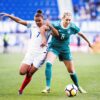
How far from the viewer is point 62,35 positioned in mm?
12891

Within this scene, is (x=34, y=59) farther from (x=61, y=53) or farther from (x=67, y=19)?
(x=67, y=19)

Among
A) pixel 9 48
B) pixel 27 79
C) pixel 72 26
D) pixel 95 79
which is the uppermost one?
pixel 72 26

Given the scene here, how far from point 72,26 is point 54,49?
77 centimetres

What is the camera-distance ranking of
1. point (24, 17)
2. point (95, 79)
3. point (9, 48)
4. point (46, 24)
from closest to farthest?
1. point (46, 24)
2. point (95, 79)
3. point (9, 48)
4. point (24, 17)

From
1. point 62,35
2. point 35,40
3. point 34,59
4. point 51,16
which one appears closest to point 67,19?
point 62,35

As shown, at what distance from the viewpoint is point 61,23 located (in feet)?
42.4

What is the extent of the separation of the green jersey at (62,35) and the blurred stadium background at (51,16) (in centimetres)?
2569

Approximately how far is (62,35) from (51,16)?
31.1 metres

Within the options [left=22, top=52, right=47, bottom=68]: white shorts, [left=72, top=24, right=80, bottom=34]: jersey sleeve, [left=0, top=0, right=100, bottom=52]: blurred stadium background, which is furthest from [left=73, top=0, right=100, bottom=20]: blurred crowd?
[left=22, top=52, right=47, bottom=68]: white shorts

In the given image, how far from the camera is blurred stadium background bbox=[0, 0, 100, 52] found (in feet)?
134

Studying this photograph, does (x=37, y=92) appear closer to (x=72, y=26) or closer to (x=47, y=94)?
(x=47, y=94)

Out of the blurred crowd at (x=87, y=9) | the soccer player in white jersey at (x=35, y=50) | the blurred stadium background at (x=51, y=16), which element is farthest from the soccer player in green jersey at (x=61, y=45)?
the blurred crowd at (x=87, y=9)

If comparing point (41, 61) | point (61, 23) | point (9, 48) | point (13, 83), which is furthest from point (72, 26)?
point (9, 48)

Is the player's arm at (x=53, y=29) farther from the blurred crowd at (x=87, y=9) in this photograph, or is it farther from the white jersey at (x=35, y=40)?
the blurred crowd at (x=87, y=9)
